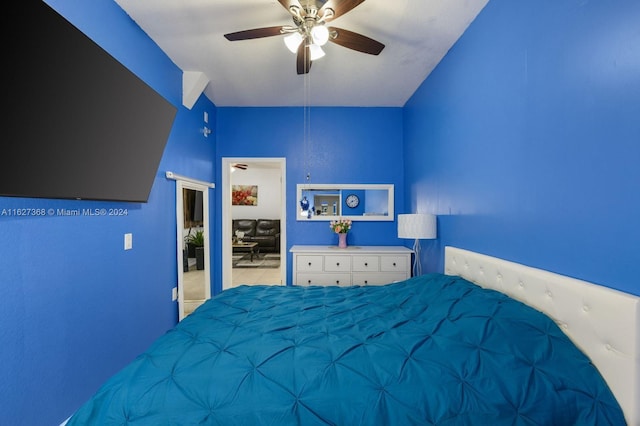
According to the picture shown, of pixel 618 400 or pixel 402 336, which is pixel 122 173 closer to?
pixel 402 336

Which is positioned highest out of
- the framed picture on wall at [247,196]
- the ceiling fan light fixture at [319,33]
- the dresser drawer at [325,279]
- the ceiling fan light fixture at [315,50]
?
the ceiling fan light fixture at [315,50]

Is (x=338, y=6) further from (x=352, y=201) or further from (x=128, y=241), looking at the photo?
(x=352, y=201)

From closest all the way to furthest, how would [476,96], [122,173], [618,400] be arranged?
[618,400]
[122,173]
[476,96]

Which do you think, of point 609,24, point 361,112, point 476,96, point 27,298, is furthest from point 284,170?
point 609,24

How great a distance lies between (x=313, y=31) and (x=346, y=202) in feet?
7.69

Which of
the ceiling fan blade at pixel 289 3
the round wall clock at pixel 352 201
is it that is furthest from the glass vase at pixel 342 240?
the ceiling fan blade at pixel 289 3

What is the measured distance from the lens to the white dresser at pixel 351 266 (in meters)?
3.32

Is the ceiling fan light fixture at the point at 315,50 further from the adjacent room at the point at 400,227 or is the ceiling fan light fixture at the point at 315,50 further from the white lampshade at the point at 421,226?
the white lampshade at the point at 421,226

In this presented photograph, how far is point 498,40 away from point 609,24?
0.74 metres

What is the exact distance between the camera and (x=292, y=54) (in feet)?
8.45

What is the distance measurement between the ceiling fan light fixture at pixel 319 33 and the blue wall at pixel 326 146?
6.50 ft

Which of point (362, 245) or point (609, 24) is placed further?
point (362, 245)

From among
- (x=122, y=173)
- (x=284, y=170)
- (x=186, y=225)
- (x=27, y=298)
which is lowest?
(x=27, y=298)

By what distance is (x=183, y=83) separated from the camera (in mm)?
2887
